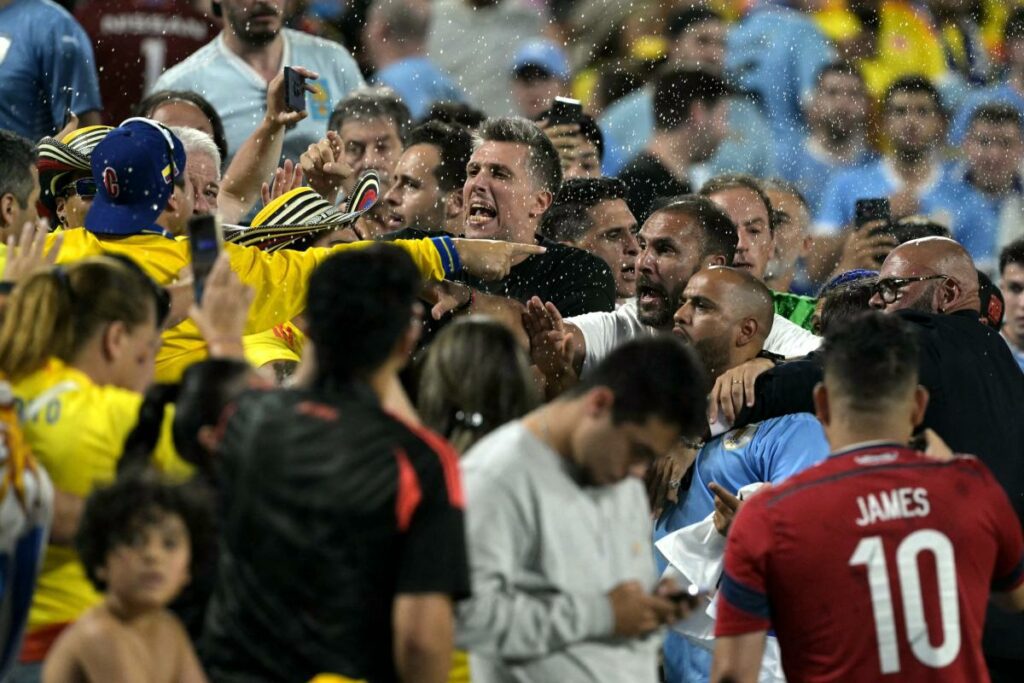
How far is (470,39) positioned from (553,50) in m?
0.51

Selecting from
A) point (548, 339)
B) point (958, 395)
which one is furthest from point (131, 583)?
point (958, 395)

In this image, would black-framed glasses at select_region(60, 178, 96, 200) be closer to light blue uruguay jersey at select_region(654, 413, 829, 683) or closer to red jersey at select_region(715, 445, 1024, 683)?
light blue uruguay jersey at select_region(654, 413, 829, 683)

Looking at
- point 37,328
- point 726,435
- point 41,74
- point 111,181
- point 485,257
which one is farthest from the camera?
point 41,74

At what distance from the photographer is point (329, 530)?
3389mm

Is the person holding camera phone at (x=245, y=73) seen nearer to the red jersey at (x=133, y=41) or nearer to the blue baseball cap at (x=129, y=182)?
the red jersey at (x=133, y=41)

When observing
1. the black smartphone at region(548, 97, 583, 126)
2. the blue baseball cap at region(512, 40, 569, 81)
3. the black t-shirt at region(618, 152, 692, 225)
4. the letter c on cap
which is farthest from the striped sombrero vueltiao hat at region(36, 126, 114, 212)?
the blue baseball cap at region(512, 40, 569, 81)

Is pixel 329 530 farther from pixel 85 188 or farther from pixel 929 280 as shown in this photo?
pixel 929 280

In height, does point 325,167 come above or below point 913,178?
below

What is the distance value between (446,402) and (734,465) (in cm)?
184

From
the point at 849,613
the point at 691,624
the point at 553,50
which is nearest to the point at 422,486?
the point at 849,613

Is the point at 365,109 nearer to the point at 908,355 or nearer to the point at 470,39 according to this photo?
the point at 470,39

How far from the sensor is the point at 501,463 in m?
3.68

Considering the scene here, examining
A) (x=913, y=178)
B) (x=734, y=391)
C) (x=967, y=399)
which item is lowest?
(x=967, y=399)

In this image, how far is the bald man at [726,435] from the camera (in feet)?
18.5
